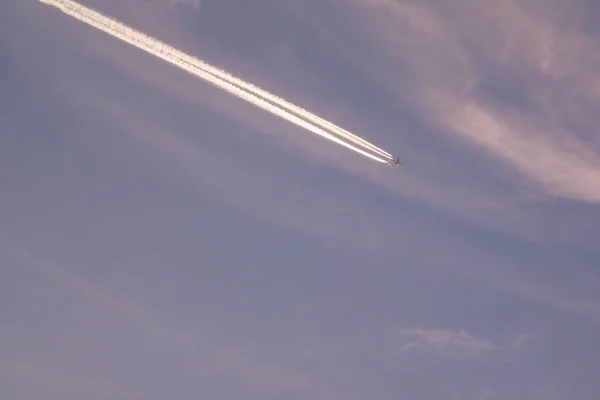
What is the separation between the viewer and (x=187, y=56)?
76.5m

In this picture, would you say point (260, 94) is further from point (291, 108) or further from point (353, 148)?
point (353, 148)

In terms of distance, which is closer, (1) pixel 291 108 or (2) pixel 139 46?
(2) pixel 139 46

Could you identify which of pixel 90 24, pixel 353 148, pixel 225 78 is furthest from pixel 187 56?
pixel 353 148

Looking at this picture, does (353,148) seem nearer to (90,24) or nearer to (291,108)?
(291,108)

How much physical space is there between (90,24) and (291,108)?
2304 cm

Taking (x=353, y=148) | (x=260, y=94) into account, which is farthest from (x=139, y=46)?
(x=353, y=148)

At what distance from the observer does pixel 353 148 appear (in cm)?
8306

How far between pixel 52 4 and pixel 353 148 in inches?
1396

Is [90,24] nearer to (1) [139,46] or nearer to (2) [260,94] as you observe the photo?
(1) [139,46]

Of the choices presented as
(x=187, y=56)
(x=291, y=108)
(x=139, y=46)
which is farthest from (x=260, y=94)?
(x=139, y=46)

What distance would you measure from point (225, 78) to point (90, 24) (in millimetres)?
14940

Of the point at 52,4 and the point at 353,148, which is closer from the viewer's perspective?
the point at 52,4

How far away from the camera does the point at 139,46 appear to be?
76.1 meters

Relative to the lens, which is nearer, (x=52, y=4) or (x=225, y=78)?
(x=52, y=4)
